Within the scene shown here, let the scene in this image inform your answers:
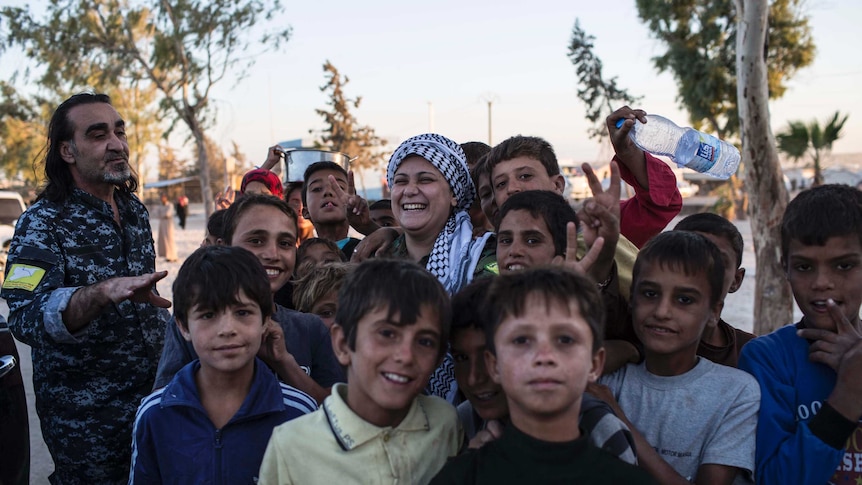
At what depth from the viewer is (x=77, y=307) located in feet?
8.95

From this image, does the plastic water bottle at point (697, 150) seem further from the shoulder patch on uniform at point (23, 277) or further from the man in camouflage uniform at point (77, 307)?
the shoulder patch on uniform at point (23, 277)

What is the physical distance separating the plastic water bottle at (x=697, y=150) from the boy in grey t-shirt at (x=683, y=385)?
1.30 meters

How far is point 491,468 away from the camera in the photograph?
1720 millimetres

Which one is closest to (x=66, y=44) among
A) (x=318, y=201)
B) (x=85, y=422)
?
(x=318, y=201)

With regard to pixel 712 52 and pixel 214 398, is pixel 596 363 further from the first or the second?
pixel 712 52

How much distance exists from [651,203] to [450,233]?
3.14 feet

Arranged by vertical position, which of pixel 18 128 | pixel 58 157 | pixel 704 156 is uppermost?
pixel 18 128

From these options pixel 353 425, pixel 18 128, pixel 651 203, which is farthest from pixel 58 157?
pixel 18 128

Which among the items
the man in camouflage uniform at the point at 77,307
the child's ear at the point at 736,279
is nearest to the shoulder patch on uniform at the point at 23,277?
the man in camouflage uniform at the point at 77,307

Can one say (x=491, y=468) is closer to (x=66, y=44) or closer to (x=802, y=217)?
(x=802, y=217)

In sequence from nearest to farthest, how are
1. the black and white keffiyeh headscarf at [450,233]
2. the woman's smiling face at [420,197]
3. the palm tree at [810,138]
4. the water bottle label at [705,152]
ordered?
the black and white keffiyeh headscarf at [450,233], the woman's smiling face at [420,197], the water bottle label at [705,152], the palm tree at [810,138]

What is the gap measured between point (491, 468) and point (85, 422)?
2.17m

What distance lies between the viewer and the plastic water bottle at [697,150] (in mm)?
3623

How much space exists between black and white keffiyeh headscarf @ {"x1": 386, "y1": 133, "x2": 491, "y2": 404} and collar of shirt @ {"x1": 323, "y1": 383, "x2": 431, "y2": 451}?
53 cm
